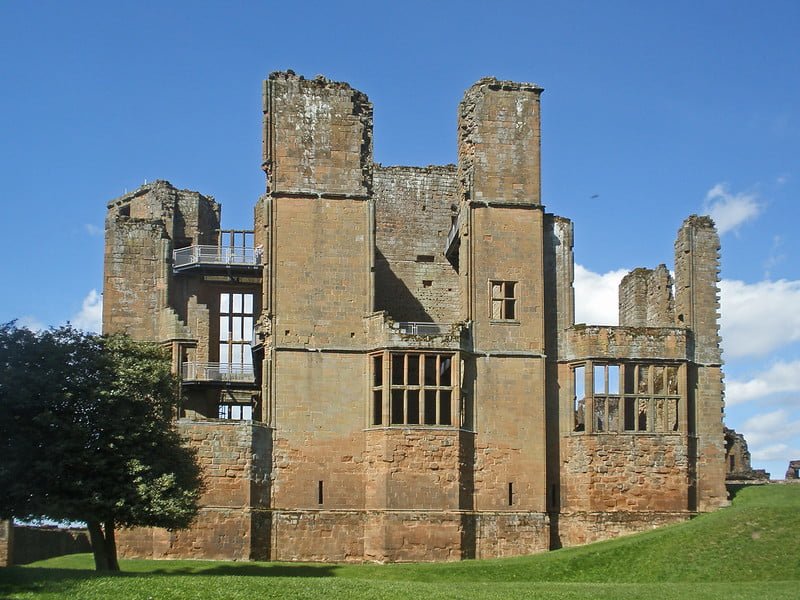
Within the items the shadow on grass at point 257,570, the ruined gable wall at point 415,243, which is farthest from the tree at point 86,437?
the ruined gable wall at point 415,243

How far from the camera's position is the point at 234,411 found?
2306 inches

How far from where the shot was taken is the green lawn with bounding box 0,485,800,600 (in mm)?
33625

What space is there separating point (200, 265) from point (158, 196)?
210 inches

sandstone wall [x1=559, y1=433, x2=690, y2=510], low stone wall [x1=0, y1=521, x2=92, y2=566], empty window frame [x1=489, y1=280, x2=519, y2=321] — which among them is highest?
empty window frame [x1=489, y1=280, x2=519, y2=321]

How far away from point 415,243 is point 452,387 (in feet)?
35.0

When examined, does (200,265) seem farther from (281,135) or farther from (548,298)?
(548,298)

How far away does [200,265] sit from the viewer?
185 feet

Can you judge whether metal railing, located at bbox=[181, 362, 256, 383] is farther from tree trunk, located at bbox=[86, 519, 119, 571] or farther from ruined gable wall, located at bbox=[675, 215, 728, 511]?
ruined gable wall, located at bbox=[675, 215, 728, 511]

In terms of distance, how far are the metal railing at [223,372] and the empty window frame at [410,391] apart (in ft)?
29.8

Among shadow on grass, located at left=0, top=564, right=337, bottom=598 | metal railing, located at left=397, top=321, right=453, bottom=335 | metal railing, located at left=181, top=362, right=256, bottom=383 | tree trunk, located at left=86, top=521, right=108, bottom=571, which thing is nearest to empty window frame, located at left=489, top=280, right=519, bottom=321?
metal railing, located at left=397, top=321, right=453, bottom=335

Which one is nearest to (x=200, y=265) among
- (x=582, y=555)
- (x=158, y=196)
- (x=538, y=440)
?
(x=158, y=196)

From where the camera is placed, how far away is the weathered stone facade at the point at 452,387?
155ft

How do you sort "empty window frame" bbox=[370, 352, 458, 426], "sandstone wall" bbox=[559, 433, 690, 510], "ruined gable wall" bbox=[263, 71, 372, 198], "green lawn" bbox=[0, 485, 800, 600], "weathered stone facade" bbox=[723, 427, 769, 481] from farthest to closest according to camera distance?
"weathered stone facade" bbox=[723, 427, 769, 481] → "ruined gable wall" bbox=[263, 71, 372, 198] → "sandstone wall" bbox=[559, 433, 690, 510] → "empty window frame" bbox=[370, 352, 458, 426] → "green lawn" bbox=[0, 485, 800, 600]

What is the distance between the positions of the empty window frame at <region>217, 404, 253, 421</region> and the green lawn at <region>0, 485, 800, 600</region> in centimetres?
1099
